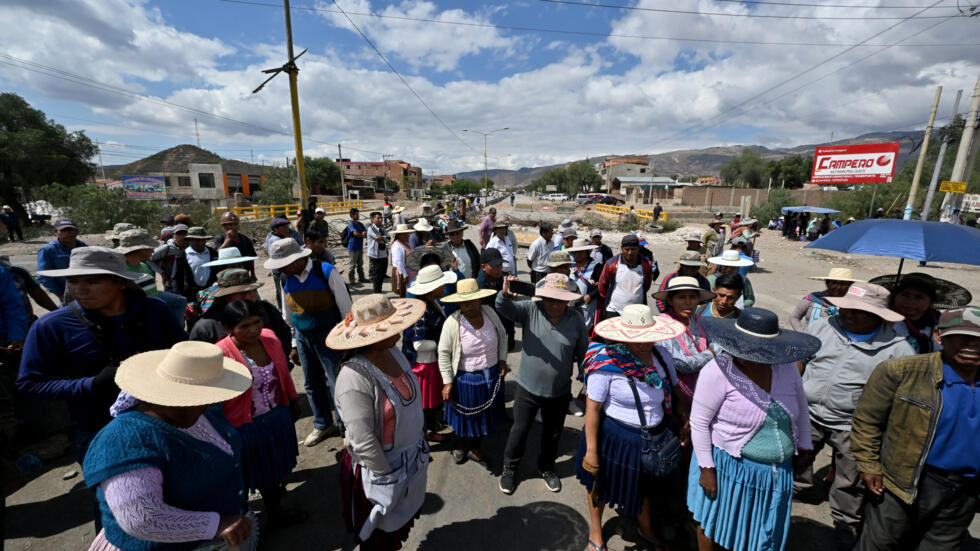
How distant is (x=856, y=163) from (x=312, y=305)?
31557 millimetres

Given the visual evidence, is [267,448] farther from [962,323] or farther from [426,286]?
[962,323]

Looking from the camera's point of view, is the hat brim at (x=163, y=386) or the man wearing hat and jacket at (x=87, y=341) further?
the man wearing hat and jacket at (x=87, y=341)

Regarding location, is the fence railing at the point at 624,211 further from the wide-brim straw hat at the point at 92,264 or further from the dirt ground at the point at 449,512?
the wide-brim straw hat at the point at 92,264

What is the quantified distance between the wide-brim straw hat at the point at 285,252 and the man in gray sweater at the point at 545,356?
6.17 feet

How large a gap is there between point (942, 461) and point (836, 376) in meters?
0.73

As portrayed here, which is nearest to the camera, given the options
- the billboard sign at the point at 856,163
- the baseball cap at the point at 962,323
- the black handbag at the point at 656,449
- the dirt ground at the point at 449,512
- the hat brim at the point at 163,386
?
the hat brim at the point at 163,386

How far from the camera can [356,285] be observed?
31.8 ft

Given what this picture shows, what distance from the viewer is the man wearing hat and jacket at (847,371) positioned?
2.59 m

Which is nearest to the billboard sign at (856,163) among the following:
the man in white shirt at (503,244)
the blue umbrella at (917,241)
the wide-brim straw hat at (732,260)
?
the wide-brim straw hat at (732,260)

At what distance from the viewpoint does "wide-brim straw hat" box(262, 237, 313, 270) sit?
3391 millimetres

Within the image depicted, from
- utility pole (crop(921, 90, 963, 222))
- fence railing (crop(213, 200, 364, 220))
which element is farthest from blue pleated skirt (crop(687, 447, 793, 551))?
fence railing (crop(213, 200, 364, 220))

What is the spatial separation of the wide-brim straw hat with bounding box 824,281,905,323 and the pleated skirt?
3.06m

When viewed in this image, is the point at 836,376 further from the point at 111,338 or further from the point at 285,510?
the point at 111,338

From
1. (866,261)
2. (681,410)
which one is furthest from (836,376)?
(866,261)
